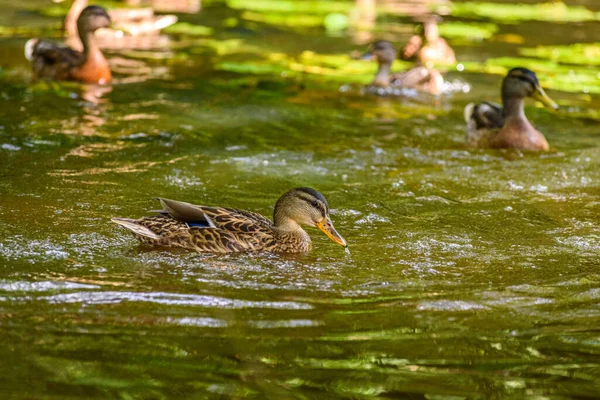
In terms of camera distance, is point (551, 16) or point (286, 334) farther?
point (551, 16)

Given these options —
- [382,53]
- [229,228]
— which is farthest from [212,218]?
[382,53]

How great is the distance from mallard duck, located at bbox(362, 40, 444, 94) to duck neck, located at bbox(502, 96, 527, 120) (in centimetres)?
262

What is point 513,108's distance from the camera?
12.1 meters

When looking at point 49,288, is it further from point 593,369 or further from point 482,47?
point 482,47

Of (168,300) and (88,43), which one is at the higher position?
(88,43)

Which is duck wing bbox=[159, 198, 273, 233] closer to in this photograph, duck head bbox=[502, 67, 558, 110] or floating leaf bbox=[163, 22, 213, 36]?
duck head bbox=[502, 67, 558, 110]

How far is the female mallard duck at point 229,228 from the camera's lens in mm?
7316

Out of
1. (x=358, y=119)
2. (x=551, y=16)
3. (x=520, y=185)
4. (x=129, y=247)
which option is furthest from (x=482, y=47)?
(x=129, y=247)

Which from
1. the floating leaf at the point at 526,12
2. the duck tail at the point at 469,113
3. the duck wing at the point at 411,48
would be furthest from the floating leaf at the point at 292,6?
the duck tail at the point at 469,113

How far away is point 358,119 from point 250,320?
7358 mm

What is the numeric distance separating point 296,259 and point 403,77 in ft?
27.2

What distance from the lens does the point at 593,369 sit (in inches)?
209

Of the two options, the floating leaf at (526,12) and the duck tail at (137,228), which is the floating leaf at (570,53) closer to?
the floating leaf at (526,12)

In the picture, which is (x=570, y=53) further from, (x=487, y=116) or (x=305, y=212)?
(x=305, y=212)
